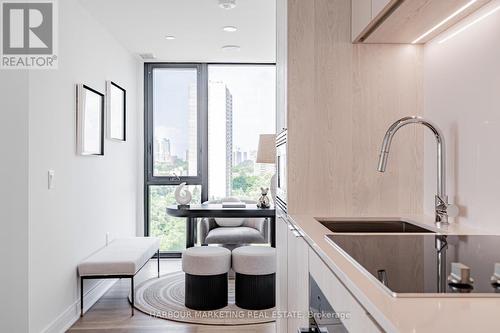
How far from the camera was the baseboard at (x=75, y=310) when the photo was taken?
2.96 m

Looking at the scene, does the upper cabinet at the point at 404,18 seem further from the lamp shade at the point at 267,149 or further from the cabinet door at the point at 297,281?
the lamp shade at the point at 267,149

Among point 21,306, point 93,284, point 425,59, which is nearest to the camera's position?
point 425,59

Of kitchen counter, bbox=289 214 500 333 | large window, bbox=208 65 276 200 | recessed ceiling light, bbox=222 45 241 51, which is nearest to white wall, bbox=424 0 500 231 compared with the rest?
kitchen counter, bbox=289 214 500 333

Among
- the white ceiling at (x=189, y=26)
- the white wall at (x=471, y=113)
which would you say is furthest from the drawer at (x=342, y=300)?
the white ceiling at (x=189, y=26)

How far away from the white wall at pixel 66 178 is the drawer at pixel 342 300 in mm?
2035

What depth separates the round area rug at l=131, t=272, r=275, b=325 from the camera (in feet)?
10.9

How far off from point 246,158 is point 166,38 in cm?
191

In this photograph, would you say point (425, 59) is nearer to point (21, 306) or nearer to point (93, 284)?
point (21, 306)

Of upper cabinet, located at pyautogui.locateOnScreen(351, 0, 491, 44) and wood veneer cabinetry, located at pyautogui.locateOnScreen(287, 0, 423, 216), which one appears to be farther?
wood veneer cabinetry, located at pyautogui.locateOnScreen(287, 0, 423, 216)

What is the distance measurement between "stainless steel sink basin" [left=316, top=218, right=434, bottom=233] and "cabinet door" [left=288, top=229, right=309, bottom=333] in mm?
193

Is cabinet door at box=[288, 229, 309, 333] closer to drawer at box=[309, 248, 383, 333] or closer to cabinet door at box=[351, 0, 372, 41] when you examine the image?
drawer at box=[309, 248, 383, 333]

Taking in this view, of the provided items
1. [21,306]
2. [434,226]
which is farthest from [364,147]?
[21,306]

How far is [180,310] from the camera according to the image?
3502 millimetres

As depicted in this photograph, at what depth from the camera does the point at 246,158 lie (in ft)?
18.6
